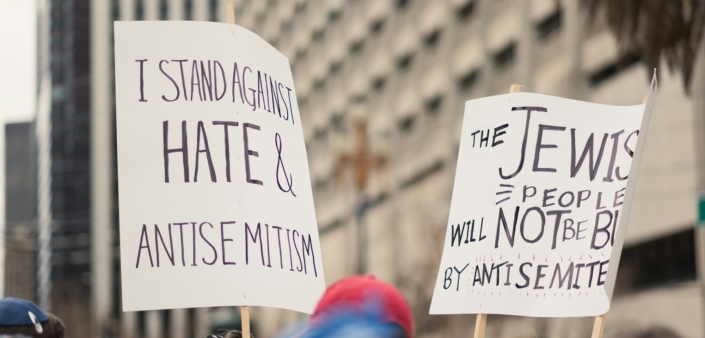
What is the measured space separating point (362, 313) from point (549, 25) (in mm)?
24724

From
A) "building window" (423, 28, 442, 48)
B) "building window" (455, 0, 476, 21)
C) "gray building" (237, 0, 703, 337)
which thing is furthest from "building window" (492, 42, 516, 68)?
"building window" (423, 28, 442, 48)

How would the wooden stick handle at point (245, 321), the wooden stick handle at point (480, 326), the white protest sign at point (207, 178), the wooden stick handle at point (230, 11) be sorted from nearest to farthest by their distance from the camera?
the wooden stick handle at point (245, 321) < the white protest sign at point (207, 178) < the wooden stick handle at point (230, 11) < the wooden stick handle at point (480, 326)

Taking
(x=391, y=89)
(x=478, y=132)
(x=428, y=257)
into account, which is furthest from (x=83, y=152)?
(x=478, y=132)

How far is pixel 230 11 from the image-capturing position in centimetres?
441

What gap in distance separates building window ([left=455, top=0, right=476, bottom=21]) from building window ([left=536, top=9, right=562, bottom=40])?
181 inches

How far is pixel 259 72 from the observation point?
450 centimetres

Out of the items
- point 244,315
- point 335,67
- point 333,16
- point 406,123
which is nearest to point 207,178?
point 244,315

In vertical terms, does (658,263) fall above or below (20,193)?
below

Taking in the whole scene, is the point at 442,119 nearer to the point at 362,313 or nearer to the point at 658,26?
the point at 658,26

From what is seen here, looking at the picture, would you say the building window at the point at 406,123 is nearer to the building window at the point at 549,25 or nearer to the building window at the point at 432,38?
the building window at the point at 432,38

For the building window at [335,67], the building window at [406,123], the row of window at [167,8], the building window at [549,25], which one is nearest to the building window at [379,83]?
the building window at [406,123]

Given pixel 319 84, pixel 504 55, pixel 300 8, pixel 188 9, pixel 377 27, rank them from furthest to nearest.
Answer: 1. pixel 188 9
2. pixel 300 8
3. pixel 319 84
4. pixel 377 27
5. pixel 504 55

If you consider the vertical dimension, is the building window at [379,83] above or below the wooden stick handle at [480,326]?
above

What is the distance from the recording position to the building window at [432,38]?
3372 centimetres
